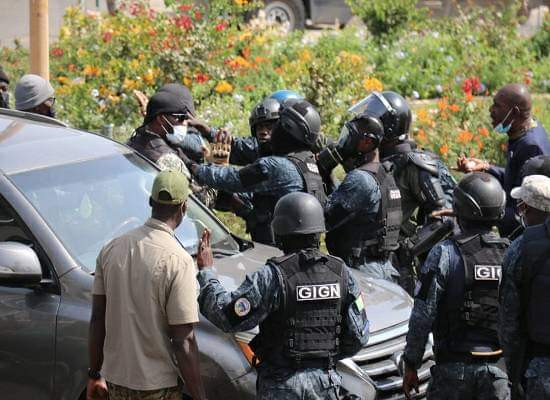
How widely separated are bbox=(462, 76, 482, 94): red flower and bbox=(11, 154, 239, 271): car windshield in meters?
6.04

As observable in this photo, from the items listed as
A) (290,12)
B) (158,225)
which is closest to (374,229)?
(158,225)

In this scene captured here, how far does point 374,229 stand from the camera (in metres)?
6.19

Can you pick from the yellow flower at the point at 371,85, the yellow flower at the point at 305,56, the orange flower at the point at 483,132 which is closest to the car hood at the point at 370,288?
the orange flower at the point at 483,132

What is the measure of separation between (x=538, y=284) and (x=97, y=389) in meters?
2.05

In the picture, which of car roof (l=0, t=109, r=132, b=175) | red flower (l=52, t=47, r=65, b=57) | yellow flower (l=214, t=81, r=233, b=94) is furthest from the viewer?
red flower (l=52, t=47, r=65, b=57)

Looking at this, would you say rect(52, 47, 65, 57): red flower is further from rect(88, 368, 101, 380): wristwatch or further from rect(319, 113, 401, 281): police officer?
rect(88, 368, 101, 380): wristwatch

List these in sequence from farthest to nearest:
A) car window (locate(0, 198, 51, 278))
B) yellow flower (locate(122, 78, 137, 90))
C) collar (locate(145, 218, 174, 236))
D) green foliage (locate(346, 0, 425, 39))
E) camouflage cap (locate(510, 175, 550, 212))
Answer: green foliage (locate(346, 0, 425, 39)) < yellow flower (locate(122, 78, 137, 90)) < car window (locate(0, 198, 51, 278)) < camouflage cap (locate(510, 175, 550, 212)) < collar (locate(145, 218, 174, 236))

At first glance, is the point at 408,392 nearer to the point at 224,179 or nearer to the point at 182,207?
the point at 182,207

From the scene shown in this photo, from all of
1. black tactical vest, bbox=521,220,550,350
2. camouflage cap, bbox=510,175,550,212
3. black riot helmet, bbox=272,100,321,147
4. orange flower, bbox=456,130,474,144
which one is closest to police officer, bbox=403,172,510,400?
camouflage cap, bbox=510,175,550,212

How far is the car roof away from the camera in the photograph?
16.7ft

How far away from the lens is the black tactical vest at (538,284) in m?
4.31

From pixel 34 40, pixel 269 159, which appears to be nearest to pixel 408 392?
pixel 269 159

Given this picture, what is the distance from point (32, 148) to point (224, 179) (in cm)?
140

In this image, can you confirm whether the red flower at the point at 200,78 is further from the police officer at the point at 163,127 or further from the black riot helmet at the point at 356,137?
the black riot helmet at the point at 356,137
